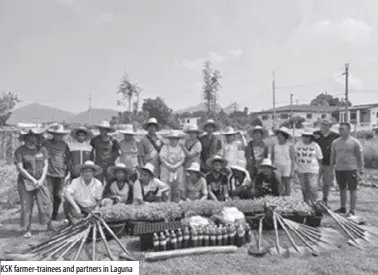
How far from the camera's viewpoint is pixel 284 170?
22.0 ft

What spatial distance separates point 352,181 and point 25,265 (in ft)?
19.3

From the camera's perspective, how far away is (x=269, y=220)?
18.5ft

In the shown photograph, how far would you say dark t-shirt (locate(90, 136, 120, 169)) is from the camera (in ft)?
21.2

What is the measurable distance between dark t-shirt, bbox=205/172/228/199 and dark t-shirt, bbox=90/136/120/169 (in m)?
1.98

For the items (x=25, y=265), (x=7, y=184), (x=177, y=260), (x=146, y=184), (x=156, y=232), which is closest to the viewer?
(x=25, y=265)

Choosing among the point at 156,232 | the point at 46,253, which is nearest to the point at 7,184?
the point at 46,253

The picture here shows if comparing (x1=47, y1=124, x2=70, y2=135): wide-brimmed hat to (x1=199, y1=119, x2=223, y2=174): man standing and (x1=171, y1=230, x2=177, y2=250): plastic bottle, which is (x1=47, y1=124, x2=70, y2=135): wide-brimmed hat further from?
(x1=171, y1=230, x2=177, y2=250): plastic bottle

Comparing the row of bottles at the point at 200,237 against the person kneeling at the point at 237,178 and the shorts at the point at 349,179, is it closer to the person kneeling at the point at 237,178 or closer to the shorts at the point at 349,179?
the person kneeling at the point at 237,178

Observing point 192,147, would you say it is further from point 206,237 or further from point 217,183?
point 206,237

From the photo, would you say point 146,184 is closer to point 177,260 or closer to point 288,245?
point 177,260

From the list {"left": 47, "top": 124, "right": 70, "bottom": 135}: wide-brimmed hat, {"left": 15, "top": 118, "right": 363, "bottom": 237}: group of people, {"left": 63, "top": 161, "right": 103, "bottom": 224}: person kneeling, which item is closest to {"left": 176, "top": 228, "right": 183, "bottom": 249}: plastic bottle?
{"left": 15, "top": 118, "right": 363, "bottom": 237}: group of people

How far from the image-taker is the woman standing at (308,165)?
666 cm

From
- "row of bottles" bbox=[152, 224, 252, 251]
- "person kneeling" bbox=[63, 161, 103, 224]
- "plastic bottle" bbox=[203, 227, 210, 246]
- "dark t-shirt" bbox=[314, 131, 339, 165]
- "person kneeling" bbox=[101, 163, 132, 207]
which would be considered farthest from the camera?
"dark t-shirt" bbox=[314, 131, 339, 165]

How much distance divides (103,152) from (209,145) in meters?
2.19
